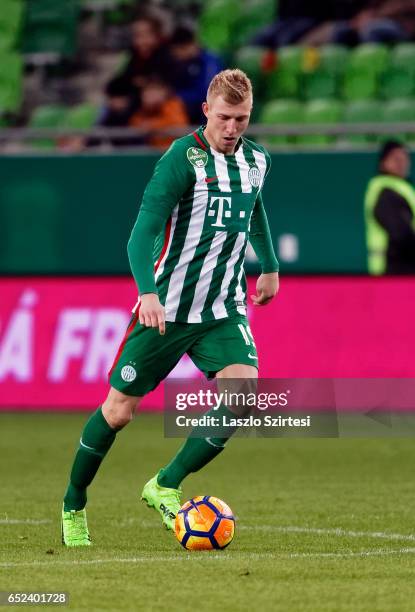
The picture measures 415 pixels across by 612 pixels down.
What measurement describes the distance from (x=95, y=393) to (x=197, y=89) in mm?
4471

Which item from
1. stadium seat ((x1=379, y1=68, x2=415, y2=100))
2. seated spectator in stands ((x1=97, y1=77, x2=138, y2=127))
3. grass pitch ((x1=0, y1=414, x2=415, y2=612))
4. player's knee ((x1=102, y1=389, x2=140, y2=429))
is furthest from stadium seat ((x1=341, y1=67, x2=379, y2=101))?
player's knee ((x1=102, y1=389, x2=140, y2=429))

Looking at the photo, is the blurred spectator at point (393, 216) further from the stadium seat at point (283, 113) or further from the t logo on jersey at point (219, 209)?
the t logo on jersey at point (219, 209)

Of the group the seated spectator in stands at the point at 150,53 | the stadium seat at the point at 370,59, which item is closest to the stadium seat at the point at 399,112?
the stadium seat at the point at 370,59

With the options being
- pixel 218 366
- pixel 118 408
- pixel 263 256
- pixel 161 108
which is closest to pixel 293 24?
pixel 161 108

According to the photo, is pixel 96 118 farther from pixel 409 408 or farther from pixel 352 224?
pixel 409 408

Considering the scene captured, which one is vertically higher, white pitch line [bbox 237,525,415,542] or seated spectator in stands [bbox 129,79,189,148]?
white pitch line [bbox 237,525,415,542]

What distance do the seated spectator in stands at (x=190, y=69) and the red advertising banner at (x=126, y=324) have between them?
3468 mm

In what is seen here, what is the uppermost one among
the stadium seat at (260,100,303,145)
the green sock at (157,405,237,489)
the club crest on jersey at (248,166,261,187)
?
the club crest on jersey at (248,166,261,187)

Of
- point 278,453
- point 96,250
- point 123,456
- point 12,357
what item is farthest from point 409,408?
point 96,250

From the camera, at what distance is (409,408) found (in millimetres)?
12711

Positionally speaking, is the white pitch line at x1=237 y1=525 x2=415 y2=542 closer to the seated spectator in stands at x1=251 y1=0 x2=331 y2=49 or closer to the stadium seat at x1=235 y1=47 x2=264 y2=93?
the stadium seat at x1=235 y1=47 x2=264 y2=93

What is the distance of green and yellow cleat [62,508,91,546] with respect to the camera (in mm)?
6832

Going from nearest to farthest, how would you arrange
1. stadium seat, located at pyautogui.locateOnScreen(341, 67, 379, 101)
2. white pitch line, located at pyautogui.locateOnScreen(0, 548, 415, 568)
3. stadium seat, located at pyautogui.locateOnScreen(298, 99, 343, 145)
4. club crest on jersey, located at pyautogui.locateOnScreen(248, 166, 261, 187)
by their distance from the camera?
1. white pitch line, located at pyautogui.locateOnScreen(0, 548, 415, 568)
2. club crest on jersey, located at pyautogui.locateOnScreen(248, 166, 261, 187)
3. stadium seat, located at pyautogui.locateOnScreen(298, 99, 343, 145)
4. stadium seat, located at pyautogui.locateOnScreen(341, 67, 379, 101)

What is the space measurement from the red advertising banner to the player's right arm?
21.0 feet
